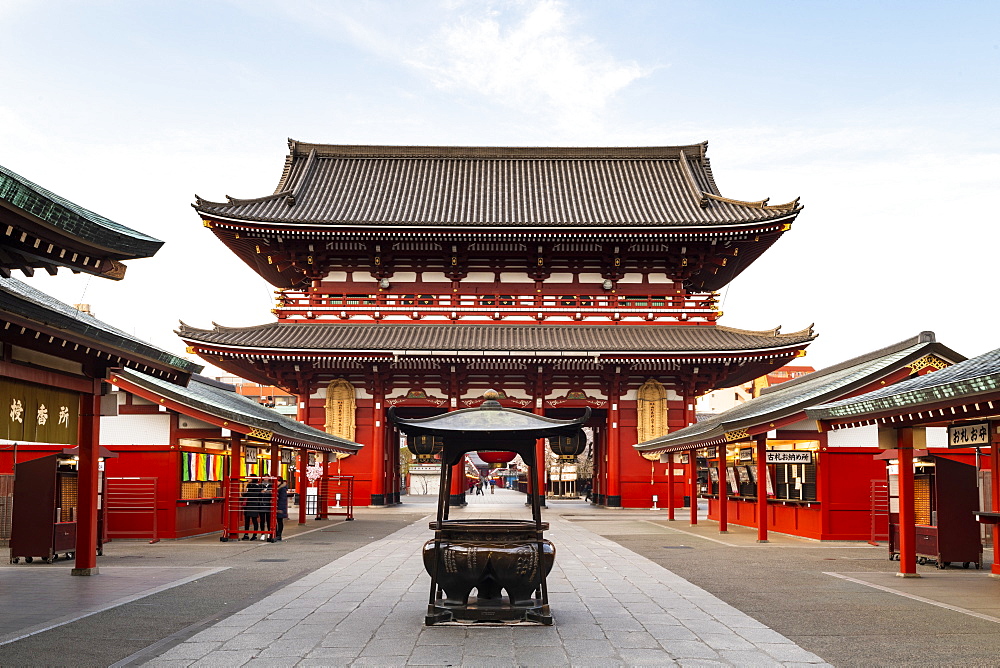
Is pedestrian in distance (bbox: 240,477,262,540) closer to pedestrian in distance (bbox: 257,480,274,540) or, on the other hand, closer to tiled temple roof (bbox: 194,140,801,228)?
pedestrian in distance (bbox: 257,480,274,540)

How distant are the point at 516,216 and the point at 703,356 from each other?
9.51 metres

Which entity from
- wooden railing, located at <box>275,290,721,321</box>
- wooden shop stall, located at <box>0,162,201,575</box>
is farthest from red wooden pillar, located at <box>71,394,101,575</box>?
wooden railing, located at <box>275,290,721,321</box>

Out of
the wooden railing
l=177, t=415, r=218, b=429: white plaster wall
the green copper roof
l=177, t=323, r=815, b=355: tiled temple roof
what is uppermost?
the wooden railing

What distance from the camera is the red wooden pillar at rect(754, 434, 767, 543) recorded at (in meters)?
21.1

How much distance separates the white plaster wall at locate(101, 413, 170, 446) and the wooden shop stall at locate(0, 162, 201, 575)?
4235mm

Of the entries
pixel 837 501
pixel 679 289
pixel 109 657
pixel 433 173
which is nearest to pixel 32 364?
pixel 109 657

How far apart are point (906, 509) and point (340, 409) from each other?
2437 cm

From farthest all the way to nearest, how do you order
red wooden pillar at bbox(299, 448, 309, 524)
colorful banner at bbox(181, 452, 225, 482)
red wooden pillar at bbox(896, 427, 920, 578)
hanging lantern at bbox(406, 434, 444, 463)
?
red wooden pillar at bbox(299, 448, 309, 524)
colorful banner at bbox(181, 452, 225, 482)
red wooden pillar at bbox(896, 427, 920, 578)
hanging lantern at bbox(406, 434, 444, 463)

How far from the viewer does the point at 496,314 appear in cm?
3584

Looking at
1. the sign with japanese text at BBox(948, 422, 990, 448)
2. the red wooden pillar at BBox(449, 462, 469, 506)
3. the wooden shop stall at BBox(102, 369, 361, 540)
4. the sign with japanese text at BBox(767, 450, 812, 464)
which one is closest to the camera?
the sign with japanese text at BBox(948, 422, 990, 448)

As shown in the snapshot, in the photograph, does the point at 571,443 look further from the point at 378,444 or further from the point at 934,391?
the point at 378,444

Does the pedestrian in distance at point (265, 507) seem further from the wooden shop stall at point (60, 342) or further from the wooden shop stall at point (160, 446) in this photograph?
the wooden shop stall at point (60, 342)

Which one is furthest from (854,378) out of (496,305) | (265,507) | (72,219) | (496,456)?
(496,305)

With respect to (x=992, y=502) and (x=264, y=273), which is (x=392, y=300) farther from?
(x=992, y=502)
